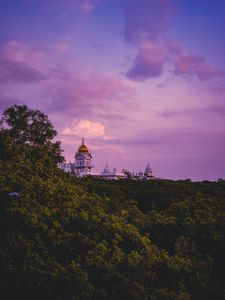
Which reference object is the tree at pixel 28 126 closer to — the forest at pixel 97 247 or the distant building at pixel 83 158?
the forest at pixel 97 247

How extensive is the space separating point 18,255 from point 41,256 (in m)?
0.59

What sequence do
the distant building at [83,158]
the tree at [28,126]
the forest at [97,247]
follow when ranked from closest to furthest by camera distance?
the forest at [97,247], the tree at [28,126], the distant building at [83,158]

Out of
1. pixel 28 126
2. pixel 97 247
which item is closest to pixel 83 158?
pixel 28 126

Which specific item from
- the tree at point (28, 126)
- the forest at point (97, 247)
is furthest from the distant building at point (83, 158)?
the forest at point (97, 247)

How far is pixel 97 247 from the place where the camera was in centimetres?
1365

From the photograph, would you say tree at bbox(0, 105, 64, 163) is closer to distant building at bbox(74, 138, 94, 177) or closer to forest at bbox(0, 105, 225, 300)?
forest at bbox(0, 105, 225, 300)

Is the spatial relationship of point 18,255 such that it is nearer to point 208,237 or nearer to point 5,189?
point 5,189

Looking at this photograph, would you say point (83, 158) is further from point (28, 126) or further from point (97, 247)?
point (97, 247)

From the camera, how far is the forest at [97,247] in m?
12.6

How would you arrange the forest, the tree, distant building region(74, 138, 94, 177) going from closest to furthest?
1. the forest
2. the tree
3. distant building region(74, 138, 94, 177)

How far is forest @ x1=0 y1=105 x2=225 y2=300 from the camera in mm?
12562

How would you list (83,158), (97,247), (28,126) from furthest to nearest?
(83,158), (28,126), (97,247)

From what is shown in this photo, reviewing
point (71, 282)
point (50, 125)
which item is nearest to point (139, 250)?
point (71, 282)

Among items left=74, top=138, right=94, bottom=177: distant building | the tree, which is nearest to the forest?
the tree
